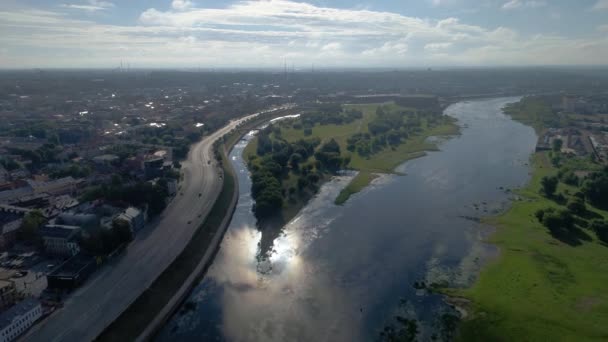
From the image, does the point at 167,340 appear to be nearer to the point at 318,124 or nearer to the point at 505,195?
the point at 505,195

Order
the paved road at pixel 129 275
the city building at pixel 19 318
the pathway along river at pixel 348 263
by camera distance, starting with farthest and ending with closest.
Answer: the pathway along river at pixel 348 263
the paved road at pixel 129 275
the city building at pixel 19 318

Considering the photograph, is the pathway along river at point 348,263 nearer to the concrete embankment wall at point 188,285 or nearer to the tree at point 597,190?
the concrete embankment wall at point 188,285

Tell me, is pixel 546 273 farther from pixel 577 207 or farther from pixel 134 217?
pixel 134 217

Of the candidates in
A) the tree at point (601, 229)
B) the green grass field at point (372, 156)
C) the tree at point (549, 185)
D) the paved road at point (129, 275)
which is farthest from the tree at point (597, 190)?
the paved road at point (129, 275)

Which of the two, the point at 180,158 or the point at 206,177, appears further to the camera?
the point at 180,158

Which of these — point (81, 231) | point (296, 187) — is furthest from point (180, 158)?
point (81, 231)

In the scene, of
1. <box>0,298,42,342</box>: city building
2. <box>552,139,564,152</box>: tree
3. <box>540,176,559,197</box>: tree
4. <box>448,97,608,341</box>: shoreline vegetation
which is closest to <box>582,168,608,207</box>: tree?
<box>448,97,608,341</box>: shoreline vegetation
